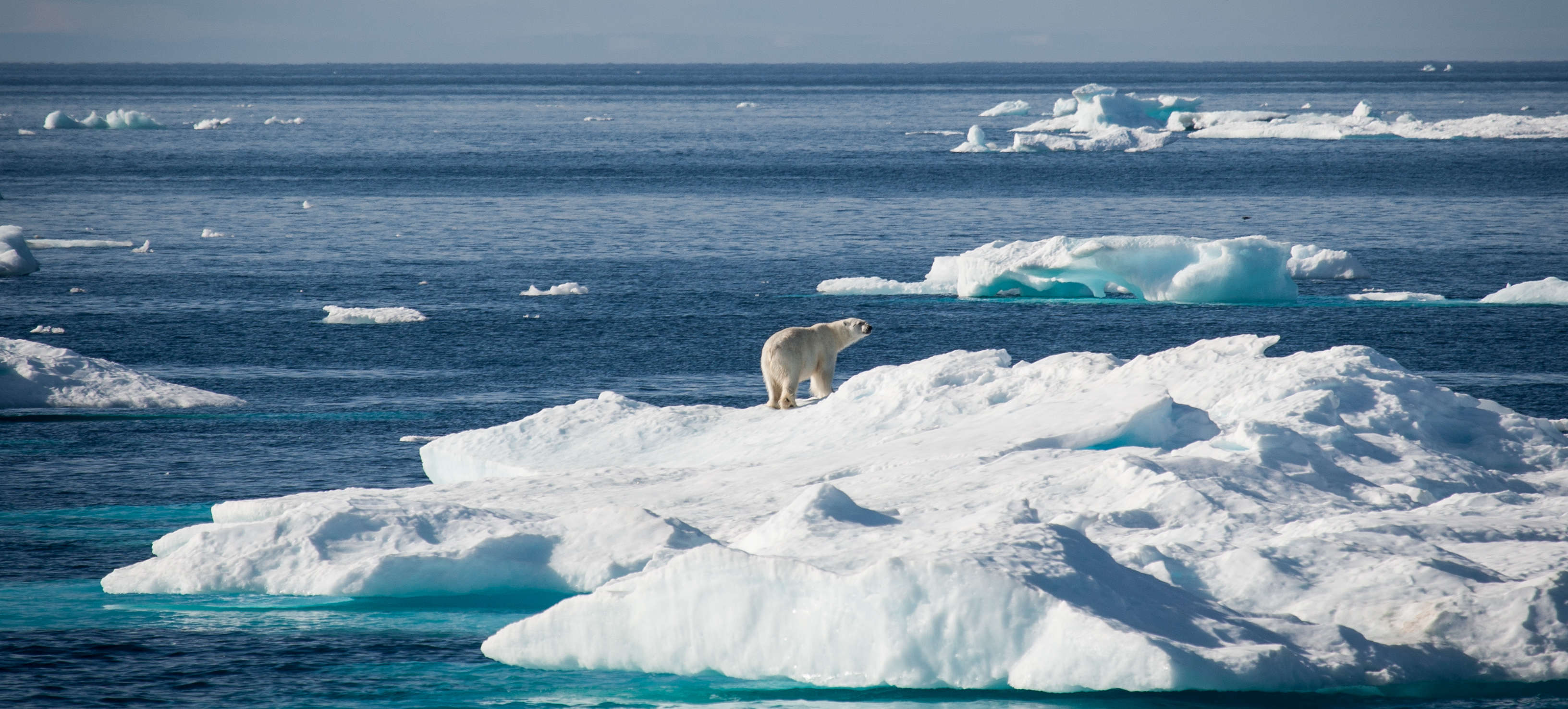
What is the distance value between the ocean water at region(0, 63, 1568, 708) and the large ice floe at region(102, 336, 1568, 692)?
23cm

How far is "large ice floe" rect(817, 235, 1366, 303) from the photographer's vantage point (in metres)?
25.9

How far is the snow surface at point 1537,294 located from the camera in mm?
26031

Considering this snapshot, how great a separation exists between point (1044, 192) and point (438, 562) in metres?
48.3

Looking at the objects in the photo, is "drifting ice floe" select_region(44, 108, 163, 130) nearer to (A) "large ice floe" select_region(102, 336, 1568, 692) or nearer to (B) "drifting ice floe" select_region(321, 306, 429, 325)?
(B) "drifting ice floe" select_region(321, 306, 429, 325)

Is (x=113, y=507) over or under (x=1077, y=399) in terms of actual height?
under

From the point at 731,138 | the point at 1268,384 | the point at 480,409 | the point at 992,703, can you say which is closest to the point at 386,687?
the point at 992,703

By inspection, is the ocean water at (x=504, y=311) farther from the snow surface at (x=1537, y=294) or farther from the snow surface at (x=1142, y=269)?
the snow surface at (x=1142, y=269)

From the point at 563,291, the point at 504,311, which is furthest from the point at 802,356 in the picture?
the point at 563,291

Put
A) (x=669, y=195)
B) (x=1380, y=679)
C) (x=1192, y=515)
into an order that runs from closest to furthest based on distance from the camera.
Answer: (x=1380, y=679)
(x=1192, y=515)
(x=669, y=195)

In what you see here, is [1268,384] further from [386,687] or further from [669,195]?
[669,195]

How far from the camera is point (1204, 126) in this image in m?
90.2

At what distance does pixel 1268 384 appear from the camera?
38.1ft

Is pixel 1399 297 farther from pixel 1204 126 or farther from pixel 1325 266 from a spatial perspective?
pixel 1204 126

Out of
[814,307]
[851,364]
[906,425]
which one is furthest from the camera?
[814,307]
